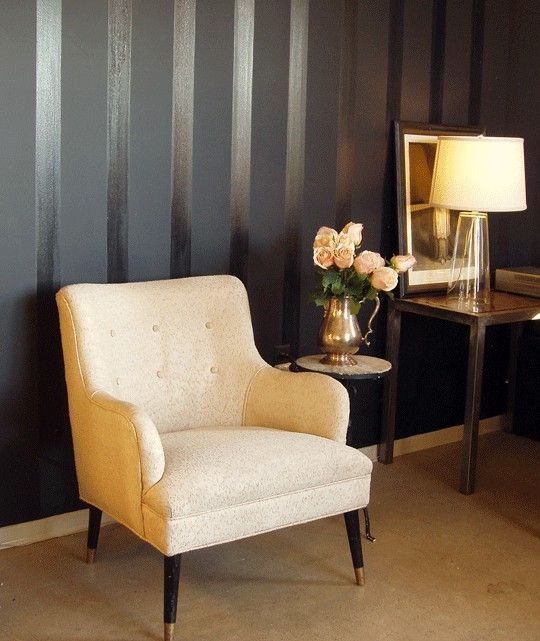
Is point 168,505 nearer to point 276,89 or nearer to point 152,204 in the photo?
point 152,204

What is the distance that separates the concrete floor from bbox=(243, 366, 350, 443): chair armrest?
1.50 ft

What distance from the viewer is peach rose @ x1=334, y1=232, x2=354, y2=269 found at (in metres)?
3.47

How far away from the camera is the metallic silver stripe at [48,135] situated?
10.4 ft

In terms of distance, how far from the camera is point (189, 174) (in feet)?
12.0

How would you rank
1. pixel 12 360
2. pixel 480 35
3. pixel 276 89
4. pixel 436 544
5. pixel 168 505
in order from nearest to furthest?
1. pixel 168 505
2. pixel 12 360
3. pixel 436 544
4. pixel 276 89
5. pixel 480 35

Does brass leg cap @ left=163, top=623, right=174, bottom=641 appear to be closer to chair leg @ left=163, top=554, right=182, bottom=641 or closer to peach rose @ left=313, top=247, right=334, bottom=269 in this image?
chair leg @ left=163, top=554, right=182, bottom=641

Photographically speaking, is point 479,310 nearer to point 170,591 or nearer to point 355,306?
point 355,306

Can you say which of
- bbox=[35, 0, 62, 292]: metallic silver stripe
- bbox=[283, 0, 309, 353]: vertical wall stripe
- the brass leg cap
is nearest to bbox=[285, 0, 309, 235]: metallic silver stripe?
bbox=[283, 0, 309, 353]: vertical wall stripe

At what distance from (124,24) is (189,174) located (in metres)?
0.57

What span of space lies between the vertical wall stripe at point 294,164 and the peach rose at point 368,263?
22.5 inches

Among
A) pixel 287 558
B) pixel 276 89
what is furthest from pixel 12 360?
pixel 276 89

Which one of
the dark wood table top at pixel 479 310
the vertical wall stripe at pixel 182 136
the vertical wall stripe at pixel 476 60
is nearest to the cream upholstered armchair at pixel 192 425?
the vertical wall stripe at pixel 182 136

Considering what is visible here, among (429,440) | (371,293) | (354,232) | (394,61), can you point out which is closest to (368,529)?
(371,293)

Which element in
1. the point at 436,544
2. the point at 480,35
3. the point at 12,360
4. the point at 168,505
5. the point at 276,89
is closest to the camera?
the point at 168,505
